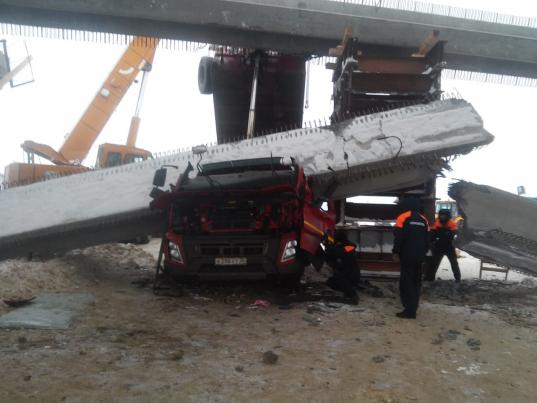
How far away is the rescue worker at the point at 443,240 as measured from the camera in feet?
25.0

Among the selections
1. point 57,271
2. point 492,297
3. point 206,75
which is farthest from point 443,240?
point 57,271

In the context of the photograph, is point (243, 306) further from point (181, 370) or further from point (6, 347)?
point (6, 347)

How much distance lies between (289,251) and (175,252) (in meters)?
1.36

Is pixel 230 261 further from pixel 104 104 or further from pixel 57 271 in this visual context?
pixel 104 104

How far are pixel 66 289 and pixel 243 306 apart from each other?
2239 mm

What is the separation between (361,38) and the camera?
7984 millimetres

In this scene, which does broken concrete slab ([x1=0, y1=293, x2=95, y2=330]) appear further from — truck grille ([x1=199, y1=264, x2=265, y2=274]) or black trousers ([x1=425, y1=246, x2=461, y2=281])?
black trousers ([x1=425, y1=246, x2=461, y2=281])

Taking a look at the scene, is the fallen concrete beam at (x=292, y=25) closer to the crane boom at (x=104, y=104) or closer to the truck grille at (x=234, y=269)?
the truck grille at (x=234, y=269)

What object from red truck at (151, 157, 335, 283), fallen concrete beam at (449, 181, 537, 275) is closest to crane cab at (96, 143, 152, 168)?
red truck at (151, 157, 335, 283)

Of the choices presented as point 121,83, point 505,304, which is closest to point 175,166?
point 505,304

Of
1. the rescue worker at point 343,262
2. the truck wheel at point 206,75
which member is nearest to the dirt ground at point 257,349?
the rescue worker at point 343,262

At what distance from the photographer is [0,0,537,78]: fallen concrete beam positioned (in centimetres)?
708

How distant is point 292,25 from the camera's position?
25.4 feet

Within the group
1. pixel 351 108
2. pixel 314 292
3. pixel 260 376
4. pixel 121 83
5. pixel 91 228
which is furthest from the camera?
pixel 121 83
